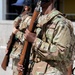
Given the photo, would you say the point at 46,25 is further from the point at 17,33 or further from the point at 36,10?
the point at 17,33

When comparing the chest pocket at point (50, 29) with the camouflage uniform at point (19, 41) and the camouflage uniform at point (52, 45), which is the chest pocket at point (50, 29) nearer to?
the camouflage uniform at point (52, 45)

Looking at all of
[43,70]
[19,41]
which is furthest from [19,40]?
[43,70]

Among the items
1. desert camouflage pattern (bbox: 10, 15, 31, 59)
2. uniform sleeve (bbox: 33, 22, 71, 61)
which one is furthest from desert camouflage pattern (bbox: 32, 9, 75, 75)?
desert camouflage pattern (bbox: 10, 15, 31, 59)

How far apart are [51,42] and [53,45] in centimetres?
Result: 6

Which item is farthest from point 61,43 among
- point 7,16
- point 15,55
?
point 7,16

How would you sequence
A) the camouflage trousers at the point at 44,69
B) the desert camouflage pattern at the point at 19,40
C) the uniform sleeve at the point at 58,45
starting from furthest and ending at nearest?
the desert camouflage pattern at the point at 19,40, the camouflage trousers at the point at 44,69, the uniform sleeve at the point at 58,45

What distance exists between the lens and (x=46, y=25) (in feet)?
9.18

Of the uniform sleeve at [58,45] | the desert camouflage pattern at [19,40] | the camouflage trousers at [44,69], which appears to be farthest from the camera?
the desert camouflage pattern at [19,40]

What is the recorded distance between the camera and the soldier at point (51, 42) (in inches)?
107

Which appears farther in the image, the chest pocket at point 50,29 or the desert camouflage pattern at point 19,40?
the desert camouflage pattern at point 19,40

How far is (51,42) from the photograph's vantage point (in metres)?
2.77

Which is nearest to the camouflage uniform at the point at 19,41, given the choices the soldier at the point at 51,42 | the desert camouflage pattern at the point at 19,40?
the desert camouflage pattern at the point at 19,40

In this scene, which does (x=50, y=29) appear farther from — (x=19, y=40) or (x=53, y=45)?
(x=19, y=40)

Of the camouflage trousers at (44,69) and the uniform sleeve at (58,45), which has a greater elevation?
the uniform sleeve at (58,45)
